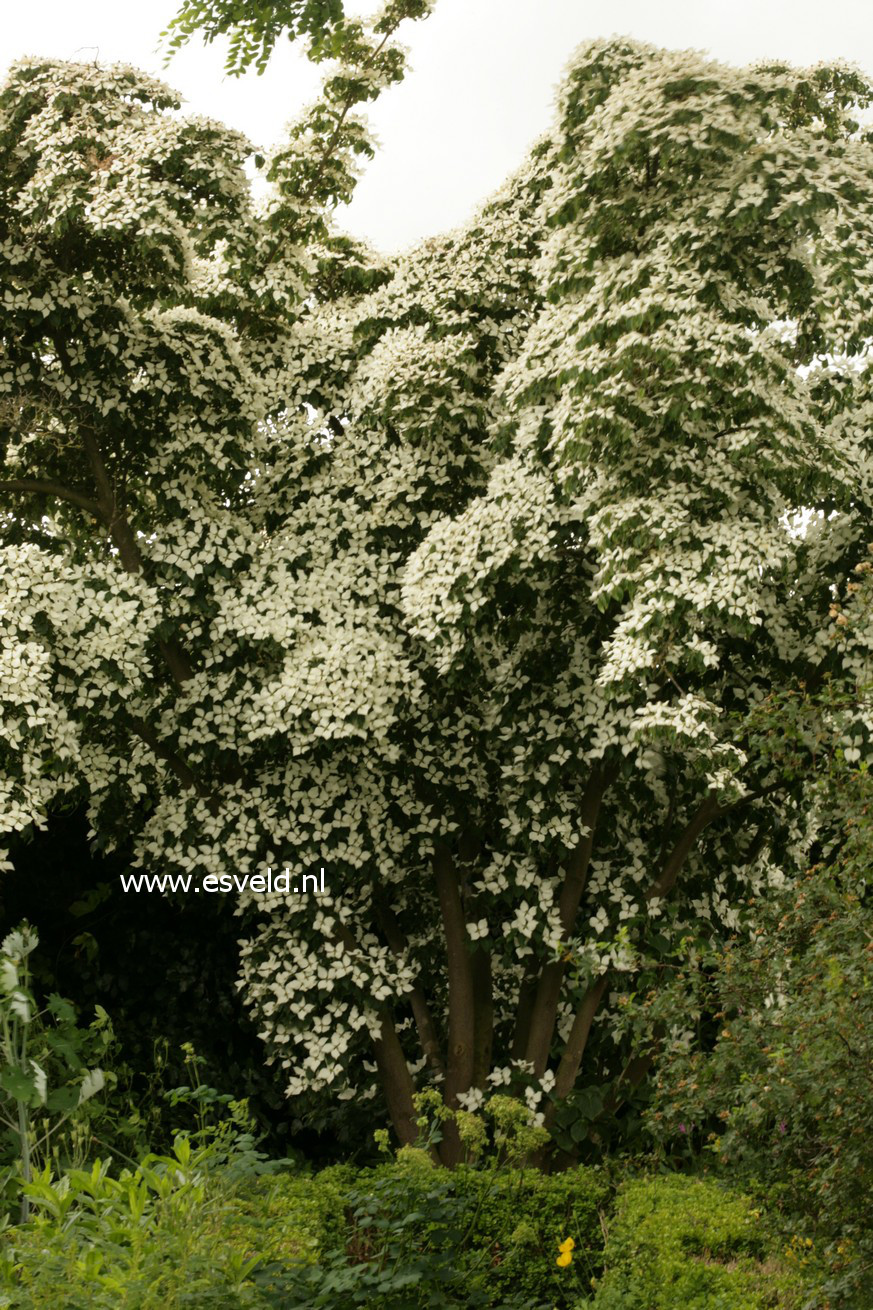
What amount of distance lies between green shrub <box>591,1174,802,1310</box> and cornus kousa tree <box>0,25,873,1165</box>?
3.55 feet

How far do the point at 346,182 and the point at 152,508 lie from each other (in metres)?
2.33

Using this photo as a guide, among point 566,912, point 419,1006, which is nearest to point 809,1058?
point 566,912

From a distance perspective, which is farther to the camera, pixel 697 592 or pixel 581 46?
pixel 581 46

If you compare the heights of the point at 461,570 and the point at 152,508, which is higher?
the point at 152,508

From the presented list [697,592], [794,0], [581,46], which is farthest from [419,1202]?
[794,0]

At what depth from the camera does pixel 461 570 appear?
6383 mm

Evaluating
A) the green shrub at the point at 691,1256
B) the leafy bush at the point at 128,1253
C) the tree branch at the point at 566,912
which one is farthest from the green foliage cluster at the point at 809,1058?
the tree branch at the point at 566,912

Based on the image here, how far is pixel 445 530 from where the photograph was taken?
6715 mm

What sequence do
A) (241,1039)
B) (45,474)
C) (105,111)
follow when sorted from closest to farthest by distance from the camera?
(105,111) < (45,474) < (241,1039)

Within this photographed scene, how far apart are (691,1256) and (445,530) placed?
350cm

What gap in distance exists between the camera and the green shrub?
15.2 feet

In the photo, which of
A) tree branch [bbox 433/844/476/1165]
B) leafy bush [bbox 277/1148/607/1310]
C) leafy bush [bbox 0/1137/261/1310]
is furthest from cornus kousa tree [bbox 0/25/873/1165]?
leafy bush [bbox 0/1137/261/1310]

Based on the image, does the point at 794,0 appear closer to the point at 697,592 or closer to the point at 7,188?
the point at 697,592

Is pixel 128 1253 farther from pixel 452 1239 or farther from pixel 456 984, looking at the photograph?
pixel 456 984
